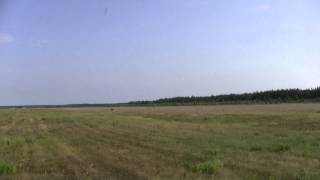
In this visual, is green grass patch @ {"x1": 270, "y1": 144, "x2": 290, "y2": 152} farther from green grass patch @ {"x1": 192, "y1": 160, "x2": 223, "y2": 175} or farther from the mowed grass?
green grass patch @ {"x1": 192, "y1": 160, "x2": 223, "y2": 175}

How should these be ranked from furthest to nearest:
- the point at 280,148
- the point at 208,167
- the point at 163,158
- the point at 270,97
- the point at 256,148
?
1. the point at 270,97
2. the point at 256,148
3. the point at 280,148
4. the point at 163,158
5. the point at 208,167

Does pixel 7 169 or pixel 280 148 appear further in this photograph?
pixel 280 148

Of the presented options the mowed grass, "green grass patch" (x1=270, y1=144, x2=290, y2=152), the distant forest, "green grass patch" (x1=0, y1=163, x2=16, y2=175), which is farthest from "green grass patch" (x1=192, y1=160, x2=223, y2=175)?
the distant forest

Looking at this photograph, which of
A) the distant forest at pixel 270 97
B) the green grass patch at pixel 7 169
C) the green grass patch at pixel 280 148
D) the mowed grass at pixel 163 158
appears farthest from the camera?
the distant forest at pixel 270 97

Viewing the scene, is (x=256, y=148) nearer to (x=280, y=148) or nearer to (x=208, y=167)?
(x=280, y=148)

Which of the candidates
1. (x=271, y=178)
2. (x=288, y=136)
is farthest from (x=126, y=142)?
(x=271, y=178)

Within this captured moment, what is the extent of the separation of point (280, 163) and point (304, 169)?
154 centimetres

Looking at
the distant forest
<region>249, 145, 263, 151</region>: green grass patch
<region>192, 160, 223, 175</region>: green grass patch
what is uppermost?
the distant forest

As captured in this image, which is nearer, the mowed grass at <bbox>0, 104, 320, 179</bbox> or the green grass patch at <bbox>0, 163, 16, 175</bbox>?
the mowed grass at <bbox>0, 104, 320, 179</bbox>

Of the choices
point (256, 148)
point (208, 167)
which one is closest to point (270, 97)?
point (256, 148)

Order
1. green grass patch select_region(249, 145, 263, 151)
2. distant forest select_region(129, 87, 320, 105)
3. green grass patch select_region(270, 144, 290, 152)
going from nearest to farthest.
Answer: green grass patch select_region(270, 144, 290, 152)
green grass patch select_region(249, 145, 263, 151)
distant forest select_region(129, 87, 320, 105)

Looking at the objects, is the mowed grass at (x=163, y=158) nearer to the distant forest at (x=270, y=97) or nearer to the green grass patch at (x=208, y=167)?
the green grass patch at (x=208, y=167)

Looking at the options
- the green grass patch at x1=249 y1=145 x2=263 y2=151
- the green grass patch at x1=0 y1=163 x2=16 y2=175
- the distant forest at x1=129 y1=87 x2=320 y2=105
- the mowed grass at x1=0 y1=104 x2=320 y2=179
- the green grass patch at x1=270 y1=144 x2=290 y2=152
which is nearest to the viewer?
the mowed grass at x1=0 y1=104 x2=320 y2=179

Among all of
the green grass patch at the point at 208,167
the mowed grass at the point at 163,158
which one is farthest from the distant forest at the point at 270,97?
the green grass patch at the point at 208,167
